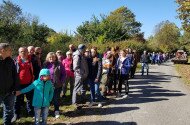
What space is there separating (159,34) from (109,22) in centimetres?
5900

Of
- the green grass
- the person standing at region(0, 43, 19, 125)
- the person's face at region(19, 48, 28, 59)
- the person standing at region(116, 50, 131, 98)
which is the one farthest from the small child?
the person standing at region(116, 50, 131, 98)

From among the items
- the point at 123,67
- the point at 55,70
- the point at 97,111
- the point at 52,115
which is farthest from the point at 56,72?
the point at 123,67

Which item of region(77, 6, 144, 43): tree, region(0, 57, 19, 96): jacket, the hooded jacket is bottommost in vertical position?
the hooded jacket

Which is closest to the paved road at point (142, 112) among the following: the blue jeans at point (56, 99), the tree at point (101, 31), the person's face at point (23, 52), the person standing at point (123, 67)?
the blue jeans at point (56, 99)

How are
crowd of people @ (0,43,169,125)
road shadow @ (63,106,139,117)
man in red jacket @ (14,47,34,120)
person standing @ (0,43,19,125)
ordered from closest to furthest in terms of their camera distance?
person standing @ (0,43,19,125)
crowd of people @ (0,43,169,125)
man in red jacket @ (14,47,34,120)
road shadow @ (63,106,139,117)

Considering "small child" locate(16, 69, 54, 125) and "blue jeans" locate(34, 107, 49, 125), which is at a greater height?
"small child" locate(16, 69, 54, 125)

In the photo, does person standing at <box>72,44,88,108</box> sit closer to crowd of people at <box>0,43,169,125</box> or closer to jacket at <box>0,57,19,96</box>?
crowd of people at <box>0,43,169,125</box>

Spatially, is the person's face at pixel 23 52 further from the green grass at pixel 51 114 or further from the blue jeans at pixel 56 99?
the green grass at pixel 51 114

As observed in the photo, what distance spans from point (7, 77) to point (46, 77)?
3.32ft

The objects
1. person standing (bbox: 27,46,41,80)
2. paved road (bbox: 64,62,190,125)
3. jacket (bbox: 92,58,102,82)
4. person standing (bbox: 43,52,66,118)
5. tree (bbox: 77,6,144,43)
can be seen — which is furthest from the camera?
tree (bbox: 77,6,144,43)

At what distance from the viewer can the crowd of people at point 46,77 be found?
7543mm

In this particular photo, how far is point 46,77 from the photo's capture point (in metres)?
8.06

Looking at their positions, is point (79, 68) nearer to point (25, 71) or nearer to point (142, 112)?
point (25, 71)

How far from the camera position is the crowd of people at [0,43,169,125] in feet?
24.7
